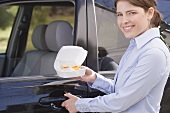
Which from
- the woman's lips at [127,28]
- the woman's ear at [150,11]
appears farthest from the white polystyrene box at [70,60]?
the woman's ear at [150,11]

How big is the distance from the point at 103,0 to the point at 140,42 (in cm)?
84

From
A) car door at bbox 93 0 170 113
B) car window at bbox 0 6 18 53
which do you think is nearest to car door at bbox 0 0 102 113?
car door at bbox 93 0 170 113

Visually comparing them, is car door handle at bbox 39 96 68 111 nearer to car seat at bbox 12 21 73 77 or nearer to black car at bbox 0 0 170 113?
black car at bbox 0 0 170 113

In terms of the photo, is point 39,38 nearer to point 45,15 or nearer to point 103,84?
point 45,15

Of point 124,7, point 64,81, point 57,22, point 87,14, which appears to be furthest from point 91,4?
point 124,7

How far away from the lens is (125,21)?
1.79 meters

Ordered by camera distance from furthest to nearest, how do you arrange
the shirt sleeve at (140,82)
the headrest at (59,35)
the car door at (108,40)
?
1. the headrest at (59,35)
2. the car door at (108,40)
3. the shirt sleeve at (140,82)

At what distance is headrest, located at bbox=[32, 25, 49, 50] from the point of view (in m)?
2.87

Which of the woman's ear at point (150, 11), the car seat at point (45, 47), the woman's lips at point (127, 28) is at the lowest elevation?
the car seat at point (45, 47)

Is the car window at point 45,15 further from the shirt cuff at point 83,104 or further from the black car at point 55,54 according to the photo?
the shirt cuff at point 83,104

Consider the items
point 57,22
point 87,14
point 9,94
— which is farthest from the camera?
point 57,22

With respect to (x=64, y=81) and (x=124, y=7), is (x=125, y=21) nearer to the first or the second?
(x=124, y=7)

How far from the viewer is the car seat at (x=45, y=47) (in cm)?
265

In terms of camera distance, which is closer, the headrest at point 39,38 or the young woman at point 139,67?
the young woman at point 139,67
